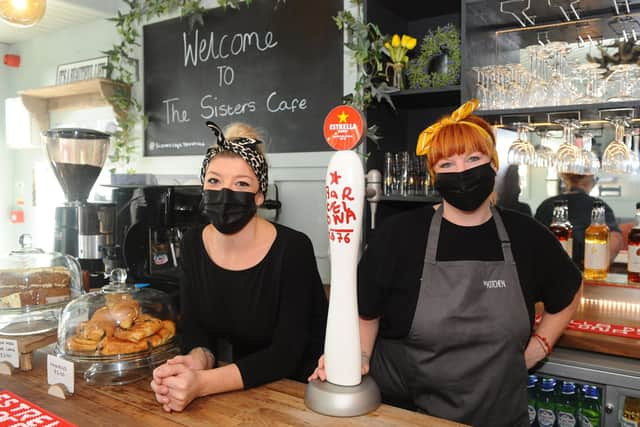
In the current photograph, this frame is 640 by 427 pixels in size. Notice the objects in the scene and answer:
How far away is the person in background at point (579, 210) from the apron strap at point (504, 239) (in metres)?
0.97

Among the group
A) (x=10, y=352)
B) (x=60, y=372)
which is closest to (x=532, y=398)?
(x=60, y=372)

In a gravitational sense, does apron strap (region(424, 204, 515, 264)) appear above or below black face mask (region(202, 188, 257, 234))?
below

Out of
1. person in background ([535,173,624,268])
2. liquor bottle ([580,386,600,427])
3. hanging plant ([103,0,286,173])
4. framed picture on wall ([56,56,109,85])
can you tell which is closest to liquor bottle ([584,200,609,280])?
person in background ([535,173,624,268])

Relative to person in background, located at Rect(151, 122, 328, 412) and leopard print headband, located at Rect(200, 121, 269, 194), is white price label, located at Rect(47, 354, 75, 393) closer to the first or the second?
person in background, located at Rect(151, 122, 328, 412)

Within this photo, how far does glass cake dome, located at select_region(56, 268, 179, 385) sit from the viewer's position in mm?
1298

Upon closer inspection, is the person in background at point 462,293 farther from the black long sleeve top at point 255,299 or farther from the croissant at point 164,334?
the croissant at point 164,334

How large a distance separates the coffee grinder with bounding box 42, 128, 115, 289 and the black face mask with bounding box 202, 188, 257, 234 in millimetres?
678

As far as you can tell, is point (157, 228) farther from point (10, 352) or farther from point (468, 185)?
point (468, 185)

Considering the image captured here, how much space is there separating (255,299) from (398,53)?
146 cm

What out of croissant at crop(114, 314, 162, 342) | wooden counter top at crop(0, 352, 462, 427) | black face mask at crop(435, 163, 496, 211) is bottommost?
wooden counter top at crop(0, 352, 462, 427)

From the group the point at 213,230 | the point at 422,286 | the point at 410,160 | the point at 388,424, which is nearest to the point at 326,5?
the point at 410,160

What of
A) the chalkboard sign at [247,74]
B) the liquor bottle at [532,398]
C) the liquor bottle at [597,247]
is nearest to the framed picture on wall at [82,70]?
the chalkboard sign at [247,74]

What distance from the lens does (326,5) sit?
Answer: 2916 millimetres

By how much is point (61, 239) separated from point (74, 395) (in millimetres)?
2024
